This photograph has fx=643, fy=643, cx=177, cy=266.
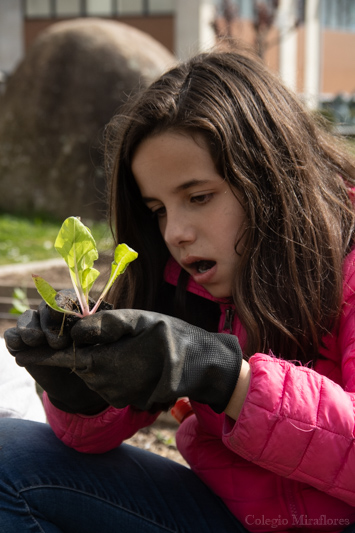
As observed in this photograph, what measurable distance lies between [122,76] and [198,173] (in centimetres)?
627

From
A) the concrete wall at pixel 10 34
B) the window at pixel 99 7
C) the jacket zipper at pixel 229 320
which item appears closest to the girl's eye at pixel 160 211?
the jacket zipper at pixel 229 320

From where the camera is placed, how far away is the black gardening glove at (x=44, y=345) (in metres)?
1.36

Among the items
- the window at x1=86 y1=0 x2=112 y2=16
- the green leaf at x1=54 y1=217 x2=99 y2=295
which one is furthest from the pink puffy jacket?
the window at x1=86 y1=0 x2=112 y2=16

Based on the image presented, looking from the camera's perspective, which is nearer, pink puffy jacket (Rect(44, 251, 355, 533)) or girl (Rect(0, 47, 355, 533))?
pink puffy jacket (Rect(44, 251, 355, 533))

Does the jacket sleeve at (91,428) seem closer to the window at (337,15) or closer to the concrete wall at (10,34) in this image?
the concrete wall at (10,34)

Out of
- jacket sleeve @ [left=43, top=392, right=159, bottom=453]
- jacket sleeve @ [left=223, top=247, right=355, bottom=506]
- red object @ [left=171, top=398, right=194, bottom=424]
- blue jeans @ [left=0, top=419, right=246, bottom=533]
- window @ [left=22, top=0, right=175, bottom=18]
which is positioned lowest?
red object @ [left=171, top=398, right=194, bottom=424]

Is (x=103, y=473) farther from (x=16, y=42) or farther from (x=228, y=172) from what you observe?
(x=16, y=42)

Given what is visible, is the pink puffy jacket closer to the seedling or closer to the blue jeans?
the blue jeans

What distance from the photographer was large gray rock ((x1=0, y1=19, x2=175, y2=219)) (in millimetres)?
7496

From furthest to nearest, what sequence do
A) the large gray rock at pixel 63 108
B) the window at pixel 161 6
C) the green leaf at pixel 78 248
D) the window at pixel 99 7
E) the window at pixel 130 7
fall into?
the window at pixel 99 7 → the window at pixel 130 7 → the window at pixel 161 6 → the large gray rock at pixel 63 108 → the green leaf at pixel 78 248

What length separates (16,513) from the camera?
1.51 meters

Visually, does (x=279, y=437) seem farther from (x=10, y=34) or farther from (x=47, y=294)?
(x=10, y=34)

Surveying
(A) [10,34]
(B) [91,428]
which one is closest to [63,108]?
(B) [91,428]

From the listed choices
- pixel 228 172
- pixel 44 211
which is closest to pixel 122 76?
pixel 44 211
